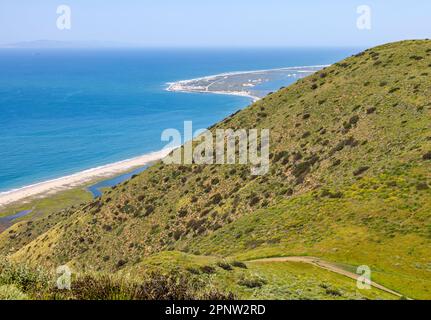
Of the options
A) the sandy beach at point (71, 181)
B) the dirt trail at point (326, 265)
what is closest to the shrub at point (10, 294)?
the dirt trail at point (326, 265)

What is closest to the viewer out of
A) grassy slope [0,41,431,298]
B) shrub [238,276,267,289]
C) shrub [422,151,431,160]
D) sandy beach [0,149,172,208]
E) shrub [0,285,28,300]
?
shrub [0,285,28,300]

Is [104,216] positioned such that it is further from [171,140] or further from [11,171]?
[171,140]

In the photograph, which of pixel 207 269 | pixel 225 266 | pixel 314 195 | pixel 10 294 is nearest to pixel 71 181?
pixel 314 195

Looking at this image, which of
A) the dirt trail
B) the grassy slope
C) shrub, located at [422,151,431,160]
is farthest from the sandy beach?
shrub, located at [422,151,431,160]

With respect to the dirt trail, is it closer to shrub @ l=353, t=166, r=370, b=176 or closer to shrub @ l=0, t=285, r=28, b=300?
shrub @ l=353, t=166, r=370, b=176

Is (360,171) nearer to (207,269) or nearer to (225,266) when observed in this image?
(225,266)

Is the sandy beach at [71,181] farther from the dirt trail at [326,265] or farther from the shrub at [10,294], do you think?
the shrub at [10,294]
